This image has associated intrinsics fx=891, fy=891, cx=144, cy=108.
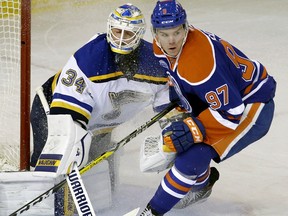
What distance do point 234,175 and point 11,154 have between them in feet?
3.37

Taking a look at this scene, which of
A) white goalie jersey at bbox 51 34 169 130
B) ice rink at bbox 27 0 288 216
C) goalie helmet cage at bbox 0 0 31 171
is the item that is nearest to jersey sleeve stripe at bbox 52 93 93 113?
white goalie jersey at bbox 51 34 169 130

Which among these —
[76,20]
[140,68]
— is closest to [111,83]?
[140,68]

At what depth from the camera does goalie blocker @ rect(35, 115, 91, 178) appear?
335 centimetres

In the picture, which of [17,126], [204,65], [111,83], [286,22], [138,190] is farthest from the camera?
[286,22]

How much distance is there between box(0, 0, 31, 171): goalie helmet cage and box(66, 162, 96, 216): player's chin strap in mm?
456

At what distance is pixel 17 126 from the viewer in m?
4.39

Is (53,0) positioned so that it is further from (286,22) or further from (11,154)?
(11,154)

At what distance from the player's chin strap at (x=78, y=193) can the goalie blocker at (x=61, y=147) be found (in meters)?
0.03

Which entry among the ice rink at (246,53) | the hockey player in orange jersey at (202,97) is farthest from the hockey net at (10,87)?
the hockey player in orange jersey at (202,97)

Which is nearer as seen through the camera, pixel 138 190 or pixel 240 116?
pixel 240 116

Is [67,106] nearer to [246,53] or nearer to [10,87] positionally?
[10,87]

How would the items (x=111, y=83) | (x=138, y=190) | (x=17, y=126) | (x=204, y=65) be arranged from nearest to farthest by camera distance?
1. (x=204, y=65)
2. (x=111, y=83)
3. (x=138, y=190)
4. (x=17, y=126)

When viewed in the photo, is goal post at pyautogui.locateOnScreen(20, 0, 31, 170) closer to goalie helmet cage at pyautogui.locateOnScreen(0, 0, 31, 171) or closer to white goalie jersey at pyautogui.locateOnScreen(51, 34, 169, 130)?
goalie helmet cage at pyautogui.locateOnScreen(0, 0, 31, 171)

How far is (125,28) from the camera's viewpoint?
11.5ft
